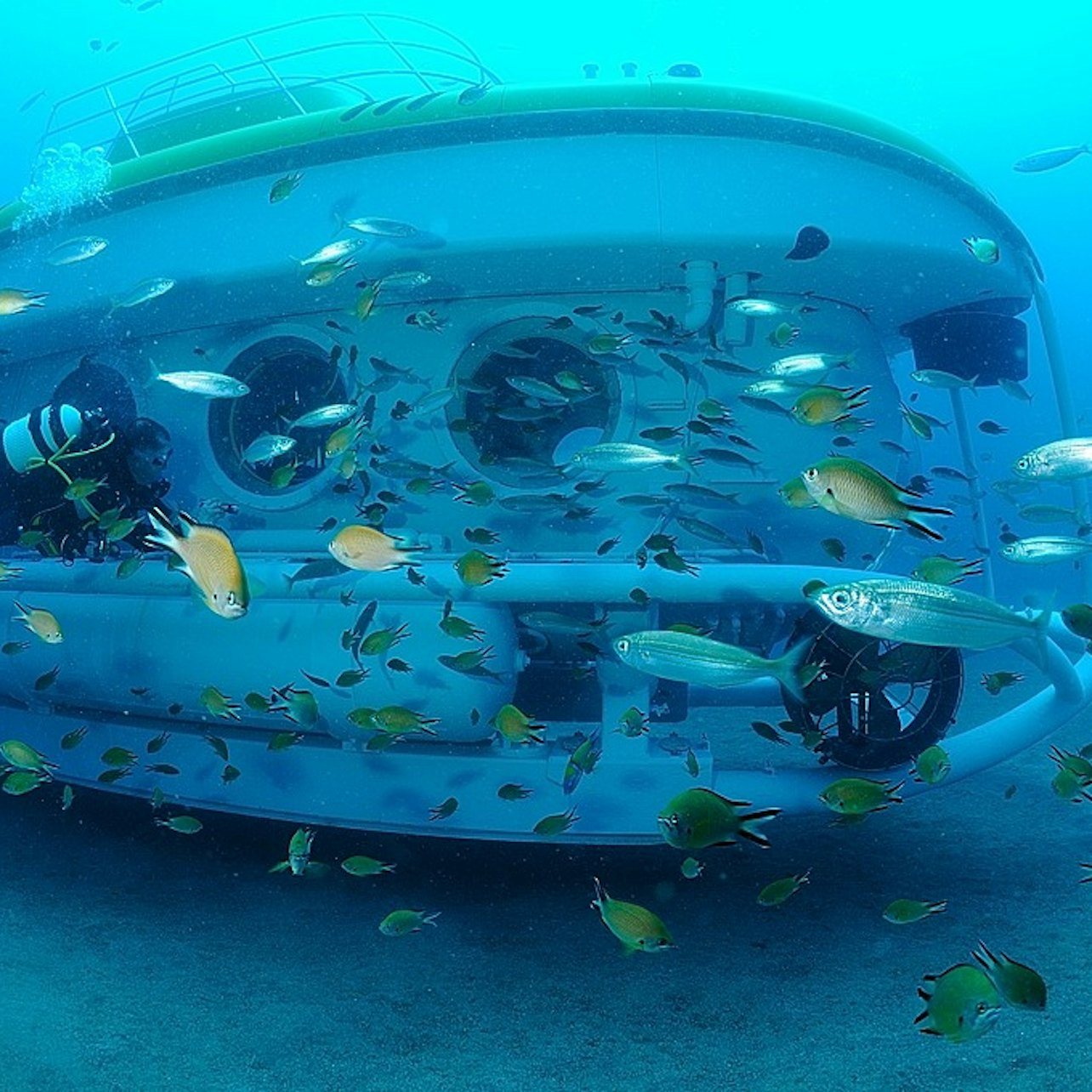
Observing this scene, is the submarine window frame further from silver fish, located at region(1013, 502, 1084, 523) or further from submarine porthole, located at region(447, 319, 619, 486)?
silver fish, located at region(1013, 502, 1084, 523)

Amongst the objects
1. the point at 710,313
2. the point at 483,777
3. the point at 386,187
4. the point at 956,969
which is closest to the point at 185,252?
the point at 386,187

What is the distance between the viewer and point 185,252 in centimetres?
568

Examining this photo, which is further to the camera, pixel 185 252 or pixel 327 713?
pixel 185 252

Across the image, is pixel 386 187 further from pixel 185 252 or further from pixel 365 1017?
pixel 365 1017

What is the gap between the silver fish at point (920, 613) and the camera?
2592 millimetres

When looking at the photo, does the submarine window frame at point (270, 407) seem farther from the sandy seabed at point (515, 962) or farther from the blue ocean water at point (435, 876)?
the sandy seabed at point (515, 962)

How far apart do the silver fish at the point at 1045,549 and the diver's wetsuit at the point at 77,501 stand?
507 cm

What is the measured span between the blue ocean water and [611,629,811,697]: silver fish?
760 mm

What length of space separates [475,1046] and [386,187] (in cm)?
476

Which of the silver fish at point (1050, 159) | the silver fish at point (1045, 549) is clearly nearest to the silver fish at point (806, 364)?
the silver fish at point (1045, 549)

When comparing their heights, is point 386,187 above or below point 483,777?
above

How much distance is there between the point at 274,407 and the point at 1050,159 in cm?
673

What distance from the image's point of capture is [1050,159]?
6.57 meters

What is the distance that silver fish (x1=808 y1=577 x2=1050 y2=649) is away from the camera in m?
2.59
